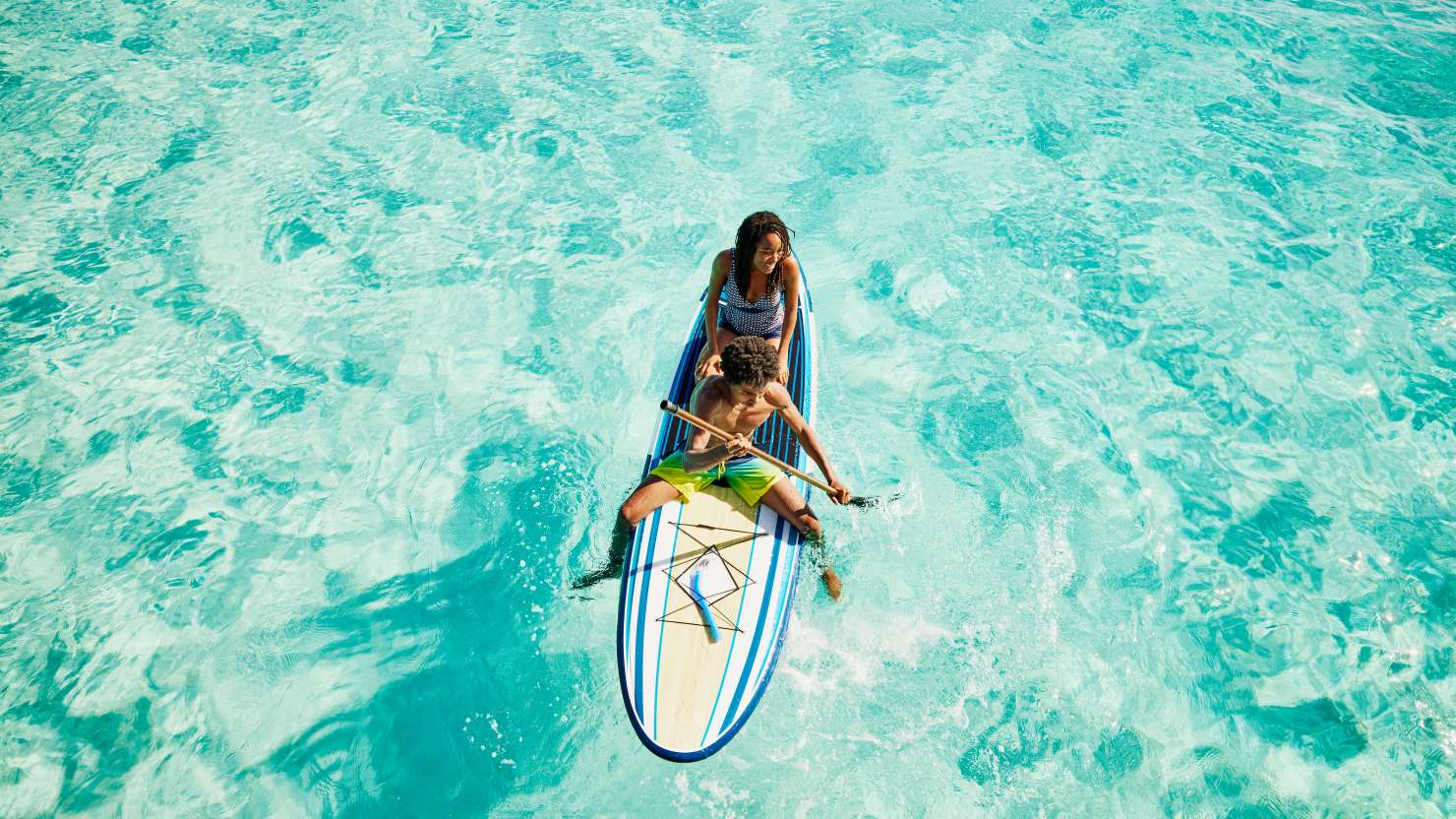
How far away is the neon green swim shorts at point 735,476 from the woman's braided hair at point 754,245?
1.40 meters

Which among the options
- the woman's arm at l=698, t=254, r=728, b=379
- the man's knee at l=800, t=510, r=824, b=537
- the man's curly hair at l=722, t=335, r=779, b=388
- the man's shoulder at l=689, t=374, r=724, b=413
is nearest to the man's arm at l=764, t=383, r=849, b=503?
the man's knee at l=800, t=510, r=824, b=537

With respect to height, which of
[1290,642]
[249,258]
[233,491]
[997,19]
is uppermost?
[997,19]

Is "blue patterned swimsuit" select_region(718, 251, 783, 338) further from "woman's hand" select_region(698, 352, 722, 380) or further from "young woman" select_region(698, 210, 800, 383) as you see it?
"woman's hand" select_region(698, 352, 722, 380)

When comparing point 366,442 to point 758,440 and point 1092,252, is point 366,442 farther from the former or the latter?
point 1092,252

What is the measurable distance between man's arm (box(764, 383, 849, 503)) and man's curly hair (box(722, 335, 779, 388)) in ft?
1.61

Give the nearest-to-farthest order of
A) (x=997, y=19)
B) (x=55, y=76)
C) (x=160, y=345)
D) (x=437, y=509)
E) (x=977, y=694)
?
(x=977, y=694), (x=437, y=509), (x=160, y=345), (x=55, y=76), (x=997, y=19)

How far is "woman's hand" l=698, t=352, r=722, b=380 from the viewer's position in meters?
6.40

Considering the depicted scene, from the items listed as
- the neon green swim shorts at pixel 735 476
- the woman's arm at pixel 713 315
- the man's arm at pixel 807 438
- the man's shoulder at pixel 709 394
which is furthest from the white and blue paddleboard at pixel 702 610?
the man's shoulder at pixel 709 394

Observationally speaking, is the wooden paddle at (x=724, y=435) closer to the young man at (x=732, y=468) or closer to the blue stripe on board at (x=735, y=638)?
the young man at (x=732, y=468)

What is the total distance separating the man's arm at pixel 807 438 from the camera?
545cm

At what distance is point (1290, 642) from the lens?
6.52 meters

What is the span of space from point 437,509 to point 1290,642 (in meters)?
7.45

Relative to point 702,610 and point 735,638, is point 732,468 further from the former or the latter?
point 735,638

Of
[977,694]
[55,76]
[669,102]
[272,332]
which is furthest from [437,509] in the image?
[55,76]
